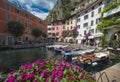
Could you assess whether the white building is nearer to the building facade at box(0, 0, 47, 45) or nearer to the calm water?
the building facade at box(0, 0, 47, 45)

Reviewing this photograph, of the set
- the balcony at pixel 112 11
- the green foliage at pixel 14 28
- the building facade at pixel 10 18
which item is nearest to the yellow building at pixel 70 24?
the building facade at pixel 10 18

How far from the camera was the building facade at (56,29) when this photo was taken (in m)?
81.2

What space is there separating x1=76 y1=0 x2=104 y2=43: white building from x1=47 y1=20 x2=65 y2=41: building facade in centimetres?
2060

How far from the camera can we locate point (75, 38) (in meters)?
63.4

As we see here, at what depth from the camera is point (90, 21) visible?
50625 millimetres

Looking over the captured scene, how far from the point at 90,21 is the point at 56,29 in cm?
3752

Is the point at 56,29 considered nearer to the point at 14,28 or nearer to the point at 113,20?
the point at 14,28

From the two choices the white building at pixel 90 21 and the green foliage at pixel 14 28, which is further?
the green foliage at pixel 14 28

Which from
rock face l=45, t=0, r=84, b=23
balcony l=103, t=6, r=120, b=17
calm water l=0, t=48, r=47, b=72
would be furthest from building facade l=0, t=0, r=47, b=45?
balcony l=103, t=6, r=120, b=17

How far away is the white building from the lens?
44.7m

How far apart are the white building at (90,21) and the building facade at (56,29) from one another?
20604 millimetres

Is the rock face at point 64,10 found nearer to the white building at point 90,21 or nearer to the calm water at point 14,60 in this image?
the white building at point 90,21

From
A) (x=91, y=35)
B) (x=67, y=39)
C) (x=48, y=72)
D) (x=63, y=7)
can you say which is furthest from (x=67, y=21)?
(x=48, y=72)

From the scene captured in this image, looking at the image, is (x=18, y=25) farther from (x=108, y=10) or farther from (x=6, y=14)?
(x=108, y=10)
